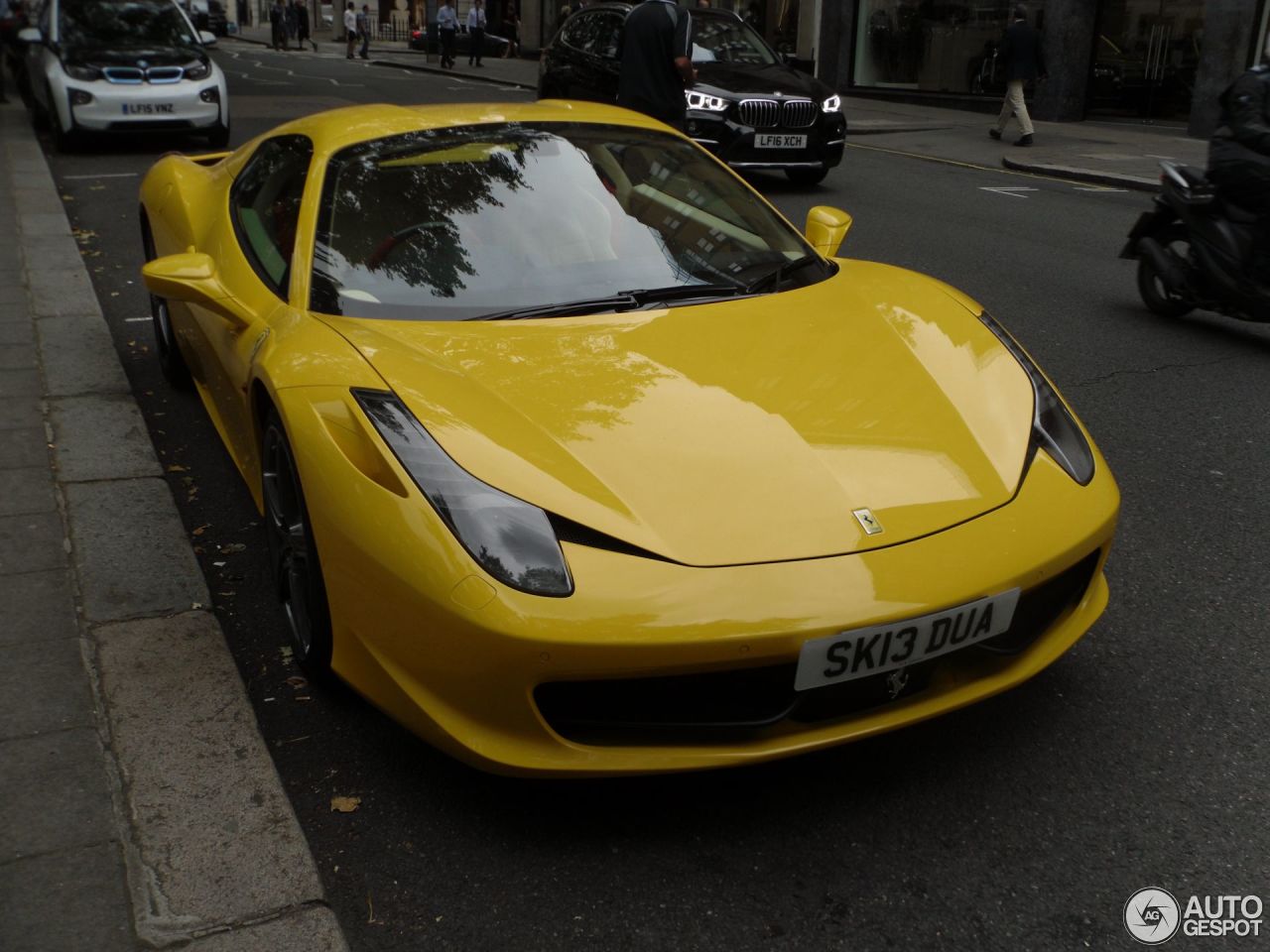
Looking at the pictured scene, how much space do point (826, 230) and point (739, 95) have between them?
7.93 metres

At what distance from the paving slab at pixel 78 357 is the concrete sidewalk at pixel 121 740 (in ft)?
1.66

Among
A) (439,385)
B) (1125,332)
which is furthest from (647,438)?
(1125,332)

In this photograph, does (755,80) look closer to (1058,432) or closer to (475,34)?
(1058,432)

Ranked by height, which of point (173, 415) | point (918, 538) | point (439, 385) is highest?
point (439, 385)

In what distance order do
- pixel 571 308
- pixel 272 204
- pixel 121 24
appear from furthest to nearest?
pixel 121 24 → pixel 272 204 → pixel 571 308

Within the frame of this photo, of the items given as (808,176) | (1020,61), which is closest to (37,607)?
(808,176)

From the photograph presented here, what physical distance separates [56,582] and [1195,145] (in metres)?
16.8

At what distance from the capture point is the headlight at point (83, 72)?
43.7 ft

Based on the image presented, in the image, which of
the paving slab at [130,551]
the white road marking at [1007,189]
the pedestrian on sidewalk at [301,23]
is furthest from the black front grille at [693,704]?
the pedestrian on sidewalk at [301,23]

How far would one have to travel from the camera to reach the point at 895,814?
2.69 m

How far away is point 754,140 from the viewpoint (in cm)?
1177

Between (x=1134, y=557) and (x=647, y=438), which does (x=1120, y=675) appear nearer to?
(x=1134, y=557)

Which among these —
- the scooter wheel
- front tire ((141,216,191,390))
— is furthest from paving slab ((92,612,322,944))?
the scooter wheel

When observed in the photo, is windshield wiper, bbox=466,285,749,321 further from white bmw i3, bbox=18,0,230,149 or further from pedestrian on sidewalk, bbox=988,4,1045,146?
pedestrian on sidewalk, bbox=988,4,1045,146
